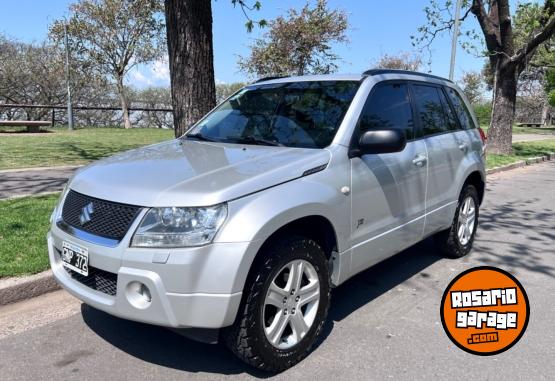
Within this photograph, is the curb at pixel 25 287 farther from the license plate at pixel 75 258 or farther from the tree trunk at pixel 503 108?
the tree trunk at pixel 503 108

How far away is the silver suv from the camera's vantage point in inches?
104

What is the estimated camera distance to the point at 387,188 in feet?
12.4

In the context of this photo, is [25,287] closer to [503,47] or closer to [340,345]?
[340,345]

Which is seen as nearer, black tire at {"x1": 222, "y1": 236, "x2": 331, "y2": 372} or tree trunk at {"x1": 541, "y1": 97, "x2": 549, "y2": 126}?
black tire at {"x1": 222, "y1": 236, "x2": 331, "y2": 372}

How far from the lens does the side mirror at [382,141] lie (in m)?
3.36

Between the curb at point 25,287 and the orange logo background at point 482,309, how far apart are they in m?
3.11

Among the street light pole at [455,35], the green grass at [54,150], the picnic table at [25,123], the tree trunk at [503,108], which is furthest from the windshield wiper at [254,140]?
the picnic table at [25,123]

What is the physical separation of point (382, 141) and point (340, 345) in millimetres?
1408

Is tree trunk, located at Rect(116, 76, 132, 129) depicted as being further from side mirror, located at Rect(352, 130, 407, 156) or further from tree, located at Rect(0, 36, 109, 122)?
side mirror, located at Rect(352, 130, 407, 156)

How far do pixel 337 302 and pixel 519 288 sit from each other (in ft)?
5.01

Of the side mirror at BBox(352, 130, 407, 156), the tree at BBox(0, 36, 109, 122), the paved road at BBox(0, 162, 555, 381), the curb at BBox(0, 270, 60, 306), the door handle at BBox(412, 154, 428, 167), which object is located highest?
the tree at BBox(0, 36, 109, 122)

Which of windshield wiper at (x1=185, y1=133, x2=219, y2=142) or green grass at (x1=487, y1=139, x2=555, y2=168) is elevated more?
windshield wiper at (x1=185, y1=133, x2=219, y2=142)

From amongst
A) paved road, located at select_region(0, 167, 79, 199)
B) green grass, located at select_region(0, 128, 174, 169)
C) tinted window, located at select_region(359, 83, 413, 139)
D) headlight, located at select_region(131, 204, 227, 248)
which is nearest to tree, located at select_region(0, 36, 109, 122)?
green grass, located at select_region(0, 128, 174, 169)

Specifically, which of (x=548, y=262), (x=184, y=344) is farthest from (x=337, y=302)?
(x=548, y=262)
